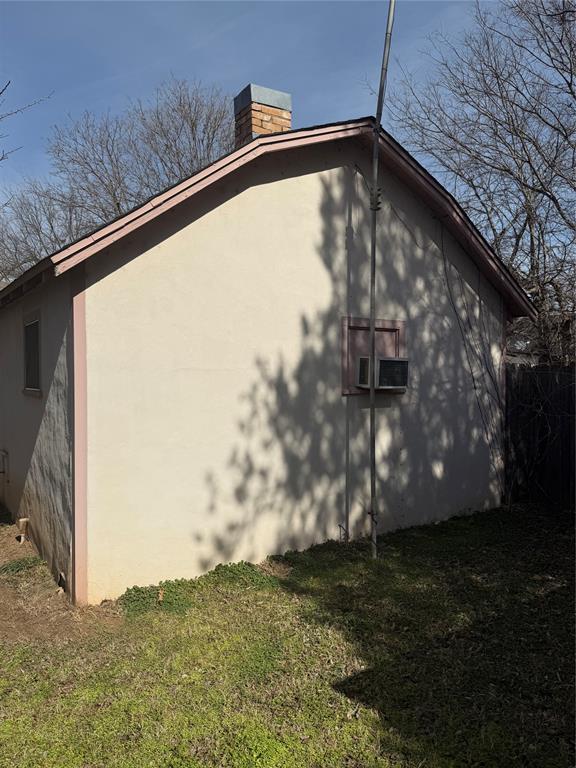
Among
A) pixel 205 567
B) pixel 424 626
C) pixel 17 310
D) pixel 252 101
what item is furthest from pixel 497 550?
pixel 17 310

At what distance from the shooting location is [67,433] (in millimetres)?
5219

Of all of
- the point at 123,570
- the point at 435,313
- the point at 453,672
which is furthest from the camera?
the point at 435,313

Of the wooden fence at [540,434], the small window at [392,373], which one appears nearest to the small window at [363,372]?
the small window at [392,373]

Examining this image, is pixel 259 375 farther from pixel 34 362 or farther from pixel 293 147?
pixel 34 362

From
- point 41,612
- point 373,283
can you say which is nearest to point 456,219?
point 373,283

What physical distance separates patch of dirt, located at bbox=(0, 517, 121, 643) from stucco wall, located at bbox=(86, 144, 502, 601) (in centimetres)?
27

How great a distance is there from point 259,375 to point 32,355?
290 centimetres

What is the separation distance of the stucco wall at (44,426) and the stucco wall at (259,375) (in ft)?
1.42

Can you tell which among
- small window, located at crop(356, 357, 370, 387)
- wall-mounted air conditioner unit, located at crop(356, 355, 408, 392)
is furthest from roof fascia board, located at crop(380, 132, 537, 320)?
small window, located at crop(356, 357, 370, 387)

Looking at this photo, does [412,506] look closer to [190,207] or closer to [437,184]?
[437,184]

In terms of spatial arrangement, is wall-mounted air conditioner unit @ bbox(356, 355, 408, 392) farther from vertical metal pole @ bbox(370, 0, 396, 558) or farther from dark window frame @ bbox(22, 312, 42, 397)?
dark window frame @ bbox(22, 312, 42, 397)

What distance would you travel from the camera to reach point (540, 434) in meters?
8.61

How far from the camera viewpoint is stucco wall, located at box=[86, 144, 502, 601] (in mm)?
5199

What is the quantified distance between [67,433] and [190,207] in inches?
98.9
